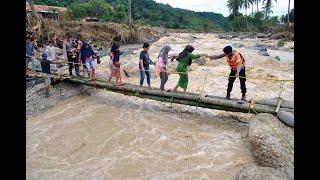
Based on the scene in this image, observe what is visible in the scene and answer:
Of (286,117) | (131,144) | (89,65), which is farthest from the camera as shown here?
(89,65)

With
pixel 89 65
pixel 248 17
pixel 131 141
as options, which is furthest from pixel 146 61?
pixel 248 17

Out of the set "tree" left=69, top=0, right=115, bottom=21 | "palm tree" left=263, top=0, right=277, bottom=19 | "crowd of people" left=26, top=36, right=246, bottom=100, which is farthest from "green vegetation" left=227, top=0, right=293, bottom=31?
"crowd of people" left=26, top=36, right=246, bottom=100

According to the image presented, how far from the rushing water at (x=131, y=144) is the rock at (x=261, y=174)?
0.47m

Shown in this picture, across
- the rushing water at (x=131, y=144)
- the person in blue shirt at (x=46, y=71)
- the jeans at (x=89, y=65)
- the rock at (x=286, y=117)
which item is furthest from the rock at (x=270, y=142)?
the person in blue shirt at (x=46, y=71)

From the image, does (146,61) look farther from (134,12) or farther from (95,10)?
(134,12)

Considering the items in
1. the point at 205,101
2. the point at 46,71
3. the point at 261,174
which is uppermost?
the point at 46,71

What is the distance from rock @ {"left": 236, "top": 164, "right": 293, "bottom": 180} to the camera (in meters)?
5.34

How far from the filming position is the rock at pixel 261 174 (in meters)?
5.34

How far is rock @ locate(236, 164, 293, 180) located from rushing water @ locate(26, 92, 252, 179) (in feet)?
1.53

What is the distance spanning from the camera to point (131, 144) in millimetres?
7781

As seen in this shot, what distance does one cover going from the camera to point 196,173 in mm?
6312

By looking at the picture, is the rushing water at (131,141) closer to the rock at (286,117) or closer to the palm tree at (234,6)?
the rock at (286,117)

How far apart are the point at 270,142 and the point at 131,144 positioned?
3.01 m
